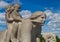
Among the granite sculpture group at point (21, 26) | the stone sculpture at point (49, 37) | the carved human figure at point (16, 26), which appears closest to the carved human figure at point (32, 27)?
the granite sculpture group at point (21, 26)

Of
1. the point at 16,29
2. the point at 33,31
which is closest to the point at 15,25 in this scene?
the point at 16,29

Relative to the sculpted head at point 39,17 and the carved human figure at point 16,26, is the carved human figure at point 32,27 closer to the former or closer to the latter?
the sculpted head at point 39,17

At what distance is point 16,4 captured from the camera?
37.5 ft

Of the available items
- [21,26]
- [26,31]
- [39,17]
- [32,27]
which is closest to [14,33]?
[21,26]

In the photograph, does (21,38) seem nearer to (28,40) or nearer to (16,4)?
(28,40)

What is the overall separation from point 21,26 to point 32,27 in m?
0.43

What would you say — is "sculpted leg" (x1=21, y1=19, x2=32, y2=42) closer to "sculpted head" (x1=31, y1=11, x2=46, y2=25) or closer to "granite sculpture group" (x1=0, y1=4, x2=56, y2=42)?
"granite sculpture group" (x1=0, y1=4, x2=56, y2=42)

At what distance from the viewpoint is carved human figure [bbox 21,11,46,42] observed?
35.1 ft

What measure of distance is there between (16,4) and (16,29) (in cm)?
92

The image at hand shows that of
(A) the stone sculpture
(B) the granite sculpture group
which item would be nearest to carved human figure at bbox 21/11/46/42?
(B) the granite sculpture group

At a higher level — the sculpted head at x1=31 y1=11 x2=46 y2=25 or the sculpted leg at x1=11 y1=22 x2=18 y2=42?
the sculpted head at x1=31 y1=11 x2=46 y2=25

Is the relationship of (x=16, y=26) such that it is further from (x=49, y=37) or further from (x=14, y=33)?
(x=49, y=37)

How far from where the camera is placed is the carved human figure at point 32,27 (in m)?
10.7

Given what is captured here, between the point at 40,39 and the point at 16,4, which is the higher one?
the point at 16,4
